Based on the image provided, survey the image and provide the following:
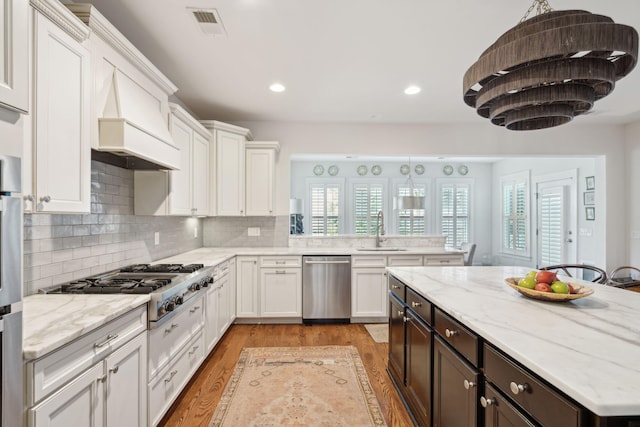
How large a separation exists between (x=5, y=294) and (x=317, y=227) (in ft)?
23.5

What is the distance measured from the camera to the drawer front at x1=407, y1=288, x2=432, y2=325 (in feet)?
6.08

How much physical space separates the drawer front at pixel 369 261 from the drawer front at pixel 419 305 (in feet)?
6.03

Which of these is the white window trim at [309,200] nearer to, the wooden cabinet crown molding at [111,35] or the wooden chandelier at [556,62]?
the wooden cabinet crown molding at [111,35]

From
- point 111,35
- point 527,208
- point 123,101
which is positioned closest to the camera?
point 111,35

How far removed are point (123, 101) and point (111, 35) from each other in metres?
0.36

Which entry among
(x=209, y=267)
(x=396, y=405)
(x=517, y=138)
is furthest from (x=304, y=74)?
(x=517, y=138)

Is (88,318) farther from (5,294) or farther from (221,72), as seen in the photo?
(221,72)

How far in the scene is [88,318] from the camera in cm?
136

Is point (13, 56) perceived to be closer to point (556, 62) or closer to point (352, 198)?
Answer: point (556, 62)

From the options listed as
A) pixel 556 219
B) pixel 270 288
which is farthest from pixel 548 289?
pixel 556 219

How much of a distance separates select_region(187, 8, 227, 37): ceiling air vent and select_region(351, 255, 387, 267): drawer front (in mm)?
2782

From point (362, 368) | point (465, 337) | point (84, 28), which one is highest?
point (84, 28)

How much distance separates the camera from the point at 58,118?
1.51 metres

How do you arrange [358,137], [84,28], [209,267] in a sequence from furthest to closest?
1. [358,137]
2. [209,267]
3. [84,28]
